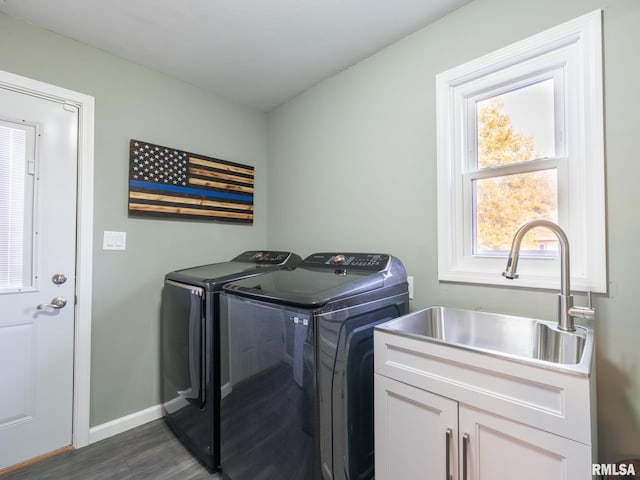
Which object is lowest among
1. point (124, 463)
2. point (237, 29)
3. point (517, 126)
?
point (124, 463)

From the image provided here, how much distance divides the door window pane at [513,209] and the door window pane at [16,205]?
2.57 m

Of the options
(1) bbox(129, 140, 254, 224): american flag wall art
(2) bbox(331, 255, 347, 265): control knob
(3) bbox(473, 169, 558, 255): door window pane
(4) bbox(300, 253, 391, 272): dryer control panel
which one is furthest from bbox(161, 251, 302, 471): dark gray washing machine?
(3) bbox(473, 169, 558, 255): door window pane

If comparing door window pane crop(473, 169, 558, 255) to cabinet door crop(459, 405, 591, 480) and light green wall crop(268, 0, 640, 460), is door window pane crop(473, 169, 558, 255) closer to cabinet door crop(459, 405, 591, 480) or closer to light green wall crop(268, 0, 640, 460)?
light green wall crop(268, 0, 640, 460)

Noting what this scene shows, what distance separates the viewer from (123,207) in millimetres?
2090

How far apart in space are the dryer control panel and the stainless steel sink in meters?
0.34

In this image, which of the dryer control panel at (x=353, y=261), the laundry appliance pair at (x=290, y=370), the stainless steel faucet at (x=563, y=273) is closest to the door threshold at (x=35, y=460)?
the laundry appliance pair at (x=290, y=370)

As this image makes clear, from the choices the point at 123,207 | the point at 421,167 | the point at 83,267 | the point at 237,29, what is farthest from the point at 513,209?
the point at 83,267

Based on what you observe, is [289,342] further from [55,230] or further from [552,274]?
[55,230]

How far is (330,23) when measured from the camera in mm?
1775

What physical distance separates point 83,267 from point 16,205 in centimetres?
48

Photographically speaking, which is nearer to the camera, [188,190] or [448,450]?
[448,450]

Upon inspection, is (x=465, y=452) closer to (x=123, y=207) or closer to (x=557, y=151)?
(x=557, y=151)

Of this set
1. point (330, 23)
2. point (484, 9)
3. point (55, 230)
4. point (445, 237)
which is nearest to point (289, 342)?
point (445, 237)

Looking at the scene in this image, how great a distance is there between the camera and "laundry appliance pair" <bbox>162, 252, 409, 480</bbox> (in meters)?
1.23
